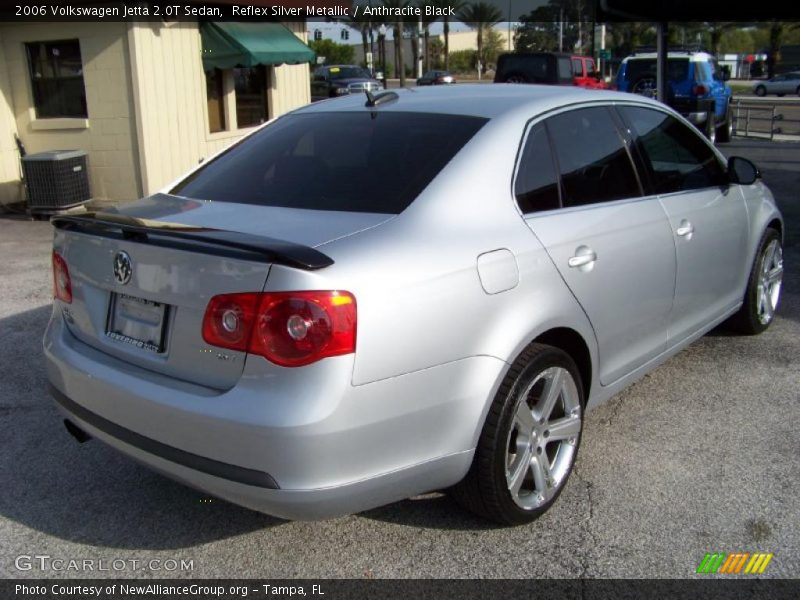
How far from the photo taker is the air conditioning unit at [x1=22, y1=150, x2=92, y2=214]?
10.2 meters

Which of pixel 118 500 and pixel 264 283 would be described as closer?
pixel 264 283

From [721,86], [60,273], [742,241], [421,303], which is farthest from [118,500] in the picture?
[721,86]

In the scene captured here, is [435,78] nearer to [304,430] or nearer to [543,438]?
[543,438]

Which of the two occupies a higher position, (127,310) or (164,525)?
(127,310)

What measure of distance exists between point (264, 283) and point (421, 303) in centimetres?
51

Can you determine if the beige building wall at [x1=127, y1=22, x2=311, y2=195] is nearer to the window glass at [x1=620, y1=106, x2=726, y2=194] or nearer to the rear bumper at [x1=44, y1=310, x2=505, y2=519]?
the window glass at [x1=620, y1=106, x2=726, y2=194]

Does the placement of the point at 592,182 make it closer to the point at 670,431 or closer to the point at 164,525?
the point at 670,431

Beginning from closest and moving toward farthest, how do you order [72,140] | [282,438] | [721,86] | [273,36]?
[282,438] → [72,140] → [273,36] → [721,86]

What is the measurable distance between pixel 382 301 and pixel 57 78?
10091mm

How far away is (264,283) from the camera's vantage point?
2512 mm

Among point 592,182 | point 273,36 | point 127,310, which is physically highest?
point 273,36

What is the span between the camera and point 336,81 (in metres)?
32.8

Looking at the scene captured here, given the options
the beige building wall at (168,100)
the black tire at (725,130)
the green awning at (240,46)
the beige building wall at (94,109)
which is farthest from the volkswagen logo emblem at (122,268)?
the black tire at (725,130)

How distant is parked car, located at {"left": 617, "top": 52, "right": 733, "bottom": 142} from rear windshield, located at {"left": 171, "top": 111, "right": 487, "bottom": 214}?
1483 cm
